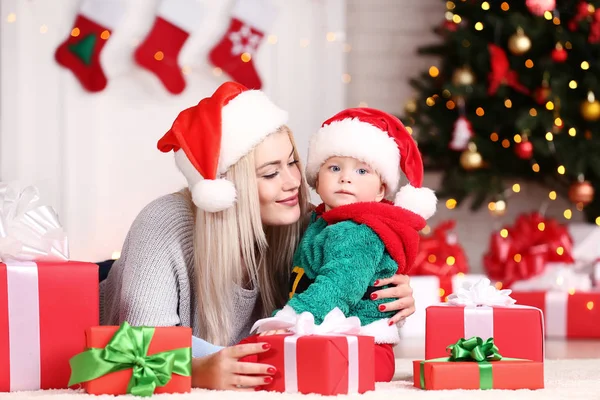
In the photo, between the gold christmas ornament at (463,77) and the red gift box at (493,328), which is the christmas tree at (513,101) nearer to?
the gold christmas ornament at (463,77)

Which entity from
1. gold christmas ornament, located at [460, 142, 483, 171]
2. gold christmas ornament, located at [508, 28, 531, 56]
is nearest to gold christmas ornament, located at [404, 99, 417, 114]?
gold christmas ornament, located at [460, 142, 483, 171]

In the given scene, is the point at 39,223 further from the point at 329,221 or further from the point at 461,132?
the point at 461,132

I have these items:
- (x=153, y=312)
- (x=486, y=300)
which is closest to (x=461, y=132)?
(x=486, y=300)

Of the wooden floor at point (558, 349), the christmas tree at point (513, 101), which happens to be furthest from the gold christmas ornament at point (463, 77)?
the wooden floor at point (558, 349)

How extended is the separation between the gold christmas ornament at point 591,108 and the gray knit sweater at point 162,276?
2.16 m

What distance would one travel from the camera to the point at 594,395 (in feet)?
6.03

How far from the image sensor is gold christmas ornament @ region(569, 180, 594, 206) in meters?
4.00

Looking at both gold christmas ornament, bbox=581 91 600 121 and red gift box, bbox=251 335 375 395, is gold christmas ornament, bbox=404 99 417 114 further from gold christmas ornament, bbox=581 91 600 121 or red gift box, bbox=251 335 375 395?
red gift box, bbox=251 335 375 395

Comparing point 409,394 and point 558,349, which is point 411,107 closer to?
point 558,349

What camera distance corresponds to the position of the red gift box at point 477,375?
189 centimetres

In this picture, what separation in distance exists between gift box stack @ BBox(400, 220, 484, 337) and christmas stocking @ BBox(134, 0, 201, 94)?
1.50 meters

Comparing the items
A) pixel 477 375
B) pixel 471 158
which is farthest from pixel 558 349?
pixel 477 375

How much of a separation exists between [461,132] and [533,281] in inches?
29.3

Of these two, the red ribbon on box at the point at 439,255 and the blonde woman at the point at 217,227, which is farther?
the red ribbon on box at the point at 439,255
